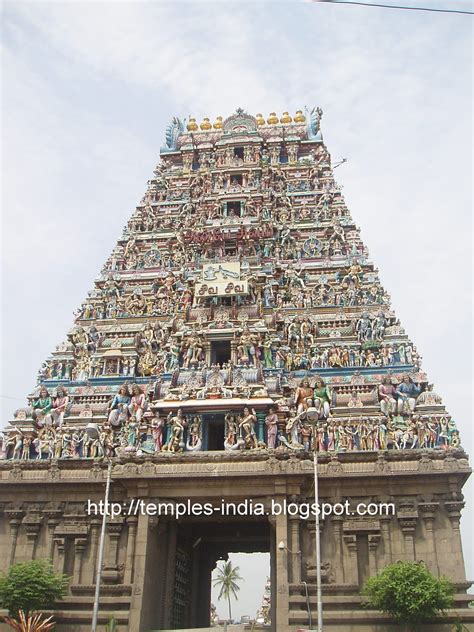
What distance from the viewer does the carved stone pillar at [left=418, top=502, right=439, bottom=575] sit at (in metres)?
24.0

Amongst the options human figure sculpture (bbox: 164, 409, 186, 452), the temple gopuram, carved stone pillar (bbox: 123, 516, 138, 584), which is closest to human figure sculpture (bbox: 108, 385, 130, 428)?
the temple gopuram

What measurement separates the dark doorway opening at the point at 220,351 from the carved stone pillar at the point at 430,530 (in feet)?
41.9

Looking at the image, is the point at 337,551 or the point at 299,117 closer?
the point at 337,551

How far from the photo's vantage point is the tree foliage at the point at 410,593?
842 inches

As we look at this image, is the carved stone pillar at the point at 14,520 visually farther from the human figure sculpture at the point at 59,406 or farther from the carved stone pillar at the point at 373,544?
the carved stone pillar at the point at 373,544

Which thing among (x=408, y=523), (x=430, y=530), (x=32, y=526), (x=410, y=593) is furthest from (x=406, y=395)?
(x=32, y=526)

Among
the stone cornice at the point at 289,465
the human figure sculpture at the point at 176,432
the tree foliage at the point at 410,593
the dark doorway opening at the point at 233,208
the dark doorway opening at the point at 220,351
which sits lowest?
the tree foliage at the point at 410,593

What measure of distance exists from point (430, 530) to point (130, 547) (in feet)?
39.4

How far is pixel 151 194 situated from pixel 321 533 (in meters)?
26.9

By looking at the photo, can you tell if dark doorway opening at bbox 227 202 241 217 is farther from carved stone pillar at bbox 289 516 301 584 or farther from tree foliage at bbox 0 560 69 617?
tree foliage at bbox 0 560 69 617

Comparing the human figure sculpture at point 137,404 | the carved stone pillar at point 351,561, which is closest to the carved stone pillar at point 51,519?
the human figure sculpture at point 137,404

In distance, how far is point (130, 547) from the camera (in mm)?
25203

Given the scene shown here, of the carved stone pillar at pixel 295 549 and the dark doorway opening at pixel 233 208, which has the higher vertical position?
the dark doorway opening at pixel 233 208

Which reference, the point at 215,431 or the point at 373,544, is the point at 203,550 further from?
the point at 373,544
